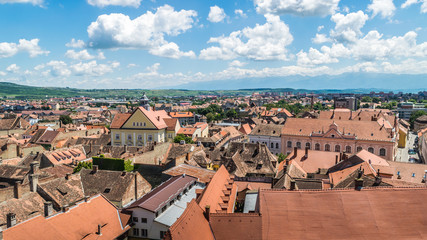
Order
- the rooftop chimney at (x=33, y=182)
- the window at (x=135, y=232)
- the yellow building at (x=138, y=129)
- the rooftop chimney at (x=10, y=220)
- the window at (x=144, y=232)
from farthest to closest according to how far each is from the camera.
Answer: the yellow building at (x=138, y=129) < the rooftop chimney at (x=33, y=182) < the window at (x=135, y=232) < the window at (x=144, y=232) < the rooftop chimney at (x=10, y=220)

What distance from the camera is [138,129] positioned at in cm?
Answer: 7631

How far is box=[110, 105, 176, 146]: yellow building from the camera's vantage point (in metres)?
75.5

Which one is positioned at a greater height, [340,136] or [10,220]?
[340,136]

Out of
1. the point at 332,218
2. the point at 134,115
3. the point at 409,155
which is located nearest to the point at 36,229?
the point at 332,218

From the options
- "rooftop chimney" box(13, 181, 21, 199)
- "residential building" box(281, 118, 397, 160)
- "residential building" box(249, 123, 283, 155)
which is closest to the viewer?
"rooftop chimney" box(13, 181, 21, 199)

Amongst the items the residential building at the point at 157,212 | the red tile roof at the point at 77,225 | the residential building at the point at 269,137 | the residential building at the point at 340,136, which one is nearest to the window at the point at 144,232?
the residential building at the point at 157,212

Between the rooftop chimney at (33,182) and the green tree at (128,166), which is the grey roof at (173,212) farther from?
the green tree at (128,166)

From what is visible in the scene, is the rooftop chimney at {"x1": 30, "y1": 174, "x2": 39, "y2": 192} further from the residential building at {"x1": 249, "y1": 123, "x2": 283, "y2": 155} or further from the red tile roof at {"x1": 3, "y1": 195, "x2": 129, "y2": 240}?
the residential building at {"x1": 249, "y1": 123, "x2": 283, "y2": 155}

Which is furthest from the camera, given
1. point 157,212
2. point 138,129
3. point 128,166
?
point 138,129

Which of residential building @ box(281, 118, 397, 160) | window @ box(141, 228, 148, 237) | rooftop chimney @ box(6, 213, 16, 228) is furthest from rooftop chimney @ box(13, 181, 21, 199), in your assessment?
residential building @ box(281, 118, 397, 160)

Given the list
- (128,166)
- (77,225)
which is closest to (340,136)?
(128,166)

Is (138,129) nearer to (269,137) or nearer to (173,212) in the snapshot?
(269,137)

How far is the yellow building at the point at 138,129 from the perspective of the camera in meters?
75.5

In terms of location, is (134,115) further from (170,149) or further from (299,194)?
(299,194)
